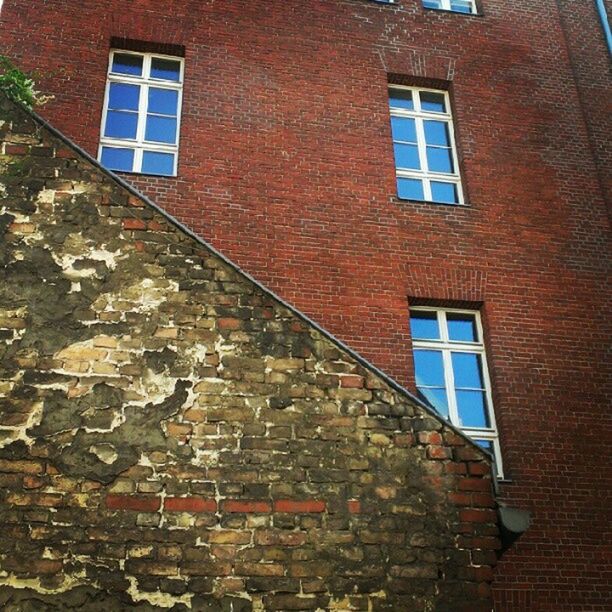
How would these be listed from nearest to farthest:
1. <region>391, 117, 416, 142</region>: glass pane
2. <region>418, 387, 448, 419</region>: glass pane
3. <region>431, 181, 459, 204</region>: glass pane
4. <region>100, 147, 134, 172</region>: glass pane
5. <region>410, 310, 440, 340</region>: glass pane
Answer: <region>418, 387, 448, 419</region>: glass pane, <region>410, 310, 440, 340</region>: glass pane, <region>100, 147, 134, 172</region>: glass pane, <region>431, 181, 459, 204</region>: glass pane, <region>391, 117, 416, 142</region>: glass pane

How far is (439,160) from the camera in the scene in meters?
11.1

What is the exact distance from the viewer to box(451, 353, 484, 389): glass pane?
925 cm

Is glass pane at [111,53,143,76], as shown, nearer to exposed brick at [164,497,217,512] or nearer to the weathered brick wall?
the weathered brick wall

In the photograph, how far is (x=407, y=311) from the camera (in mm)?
→ 9258

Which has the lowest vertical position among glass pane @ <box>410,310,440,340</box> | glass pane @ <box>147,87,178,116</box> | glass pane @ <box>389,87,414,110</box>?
glass pane @ <box>410,310,440,340</box>

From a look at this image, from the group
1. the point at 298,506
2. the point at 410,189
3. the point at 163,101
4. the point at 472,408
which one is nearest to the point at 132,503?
the point at 298,506

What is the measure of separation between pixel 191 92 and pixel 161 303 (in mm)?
6332

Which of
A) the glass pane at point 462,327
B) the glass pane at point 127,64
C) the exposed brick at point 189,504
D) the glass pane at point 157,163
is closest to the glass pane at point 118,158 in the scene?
the glass pane at point 157,163

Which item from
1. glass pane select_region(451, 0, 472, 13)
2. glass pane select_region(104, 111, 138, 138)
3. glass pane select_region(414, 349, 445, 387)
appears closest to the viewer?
glass pane select_region(414, 349, 445, 387)

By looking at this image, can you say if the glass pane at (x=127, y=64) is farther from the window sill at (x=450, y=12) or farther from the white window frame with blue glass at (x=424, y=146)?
the window sill at (x=450, y=12)

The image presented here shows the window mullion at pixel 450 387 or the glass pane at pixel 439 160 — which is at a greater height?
the glass pane at pixel 439 160

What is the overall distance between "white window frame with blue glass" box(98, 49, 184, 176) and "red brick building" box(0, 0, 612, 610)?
3 cm

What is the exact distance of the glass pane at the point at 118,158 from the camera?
9.82 meters

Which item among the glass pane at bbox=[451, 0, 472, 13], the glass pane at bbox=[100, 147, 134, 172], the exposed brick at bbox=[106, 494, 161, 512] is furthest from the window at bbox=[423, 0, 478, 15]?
the exposed brick at bbox=[106, 494, 161, 512]
